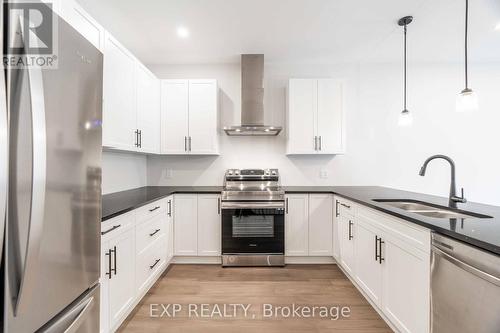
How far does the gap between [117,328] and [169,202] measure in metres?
1.28

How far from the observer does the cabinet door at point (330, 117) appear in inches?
120

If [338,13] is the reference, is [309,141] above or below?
below

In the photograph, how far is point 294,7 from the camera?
6.98 feet

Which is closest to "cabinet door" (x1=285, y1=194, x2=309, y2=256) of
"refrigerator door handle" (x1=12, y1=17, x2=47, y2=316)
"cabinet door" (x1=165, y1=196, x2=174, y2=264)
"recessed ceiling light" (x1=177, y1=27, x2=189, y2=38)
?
"cabinet door" (x1=165, y1=196, x2=174, y2=264)

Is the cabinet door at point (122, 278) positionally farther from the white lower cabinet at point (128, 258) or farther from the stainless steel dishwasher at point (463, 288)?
the stainless steel dishwasher at point (463, 288)

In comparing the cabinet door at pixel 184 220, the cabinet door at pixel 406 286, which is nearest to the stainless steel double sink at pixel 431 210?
the cabinet door at pixel 406 286

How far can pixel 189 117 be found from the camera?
308 cm

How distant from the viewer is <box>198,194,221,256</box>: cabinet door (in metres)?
2.90

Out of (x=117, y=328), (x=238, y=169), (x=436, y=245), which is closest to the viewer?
(x=436, y=245)

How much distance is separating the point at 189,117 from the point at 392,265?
2707mm

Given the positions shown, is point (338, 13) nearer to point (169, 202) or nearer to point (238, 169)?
point (238, 169)

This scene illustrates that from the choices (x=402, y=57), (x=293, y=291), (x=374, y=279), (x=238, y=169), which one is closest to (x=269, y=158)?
(x=238, y=169)

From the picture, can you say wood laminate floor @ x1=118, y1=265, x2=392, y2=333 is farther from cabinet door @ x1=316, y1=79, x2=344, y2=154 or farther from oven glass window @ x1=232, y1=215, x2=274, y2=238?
cabinet door @ x1=316, y1=79, x2=344, y2=154

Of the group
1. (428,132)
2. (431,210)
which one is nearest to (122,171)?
(431,210)
